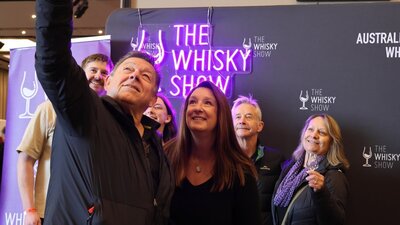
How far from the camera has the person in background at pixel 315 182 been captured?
8.21ft

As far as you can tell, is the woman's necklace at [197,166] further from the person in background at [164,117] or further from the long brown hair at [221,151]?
the person in background at [164,117]

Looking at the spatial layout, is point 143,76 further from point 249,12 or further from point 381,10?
point 381,10

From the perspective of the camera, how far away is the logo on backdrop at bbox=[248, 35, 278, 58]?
3.54 m

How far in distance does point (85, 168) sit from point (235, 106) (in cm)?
194

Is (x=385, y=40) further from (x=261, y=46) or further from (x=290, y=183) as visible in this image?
(x=290, y=183)

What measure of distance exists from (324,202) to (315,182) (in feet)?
0.43

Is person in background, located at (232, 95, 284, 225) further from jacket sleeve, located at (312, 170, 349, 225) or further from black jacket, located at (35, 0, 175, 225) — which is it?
black jacket, located at (35, 0, 175, 225)

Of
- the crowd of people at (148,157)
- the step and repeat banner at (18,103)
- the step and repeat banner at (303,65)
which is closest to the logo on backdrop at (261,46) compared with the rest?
the step and repeat banner at (303,65)

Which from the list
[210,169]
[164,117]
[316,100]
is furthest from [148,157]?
[316,100]

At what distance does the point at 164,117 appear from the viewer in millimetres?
3049

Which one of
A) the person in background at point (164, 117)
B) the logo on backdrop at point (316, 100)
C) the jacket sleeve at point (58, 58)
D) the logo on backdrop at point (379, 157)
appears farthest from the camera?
the logo on backdrop at point (316, 100)

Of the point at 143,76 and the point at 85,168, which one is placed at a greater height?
the point at 143,76

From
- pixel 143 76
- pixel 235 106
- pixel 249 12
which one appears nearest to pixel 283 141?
pixel 235 106

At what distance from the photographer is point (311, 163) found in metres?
2.85
